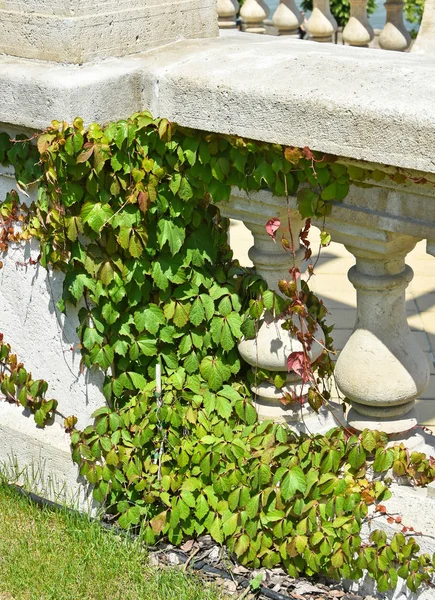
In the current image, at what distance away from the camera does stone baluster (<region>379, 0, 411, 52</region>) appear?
7.20 meters

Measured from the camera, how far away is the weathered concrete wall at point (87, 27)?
10.3 ft

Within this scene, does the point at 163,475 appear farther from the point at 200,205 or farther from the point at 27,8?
the point at 27,8

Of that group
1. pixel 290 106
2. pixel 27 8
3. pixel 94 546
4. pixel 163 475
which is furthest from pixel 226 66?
pixel 94 546

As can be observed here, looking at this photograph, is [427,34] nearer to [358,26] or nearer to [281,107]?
[358,26]

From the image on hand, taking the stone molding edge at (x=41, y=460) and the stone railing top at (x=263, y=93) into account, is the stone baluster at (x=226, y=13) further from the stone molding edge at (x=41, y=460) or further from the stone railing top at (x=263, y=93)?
the stone molding edge at (x=41, y=460)

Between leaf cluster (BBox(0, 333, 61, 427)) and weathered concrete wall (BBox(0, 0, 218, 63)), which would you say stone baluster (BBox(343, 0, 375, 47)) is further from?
leaf cluster (BBox(0, 333, 61, 427))

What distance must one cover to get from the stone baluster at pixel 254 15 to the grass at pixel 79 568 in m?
5.68

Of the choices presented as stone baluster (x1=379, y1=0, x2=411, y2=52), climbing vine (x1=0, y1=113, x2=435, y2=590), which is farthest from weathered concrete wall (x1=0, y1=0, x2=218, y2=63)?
stone baluster (x1=379, y1=0, x2=411, y2=52)

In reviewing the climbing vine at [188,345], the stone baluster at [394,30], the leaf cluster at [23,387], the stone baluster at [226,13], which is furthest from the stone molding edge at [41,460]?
the stone baluster at [226,13]

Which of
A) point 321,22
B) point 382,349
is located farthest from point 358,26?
point 382,349

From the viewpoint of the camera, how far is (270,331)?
3.22 m

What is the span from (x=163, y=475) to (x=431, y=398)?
1.57 meters

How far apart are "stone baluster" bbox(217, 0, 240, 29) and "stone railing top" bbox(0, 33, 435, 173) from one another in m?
4.92

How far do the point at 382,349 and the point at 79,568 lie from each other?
1218 mm
